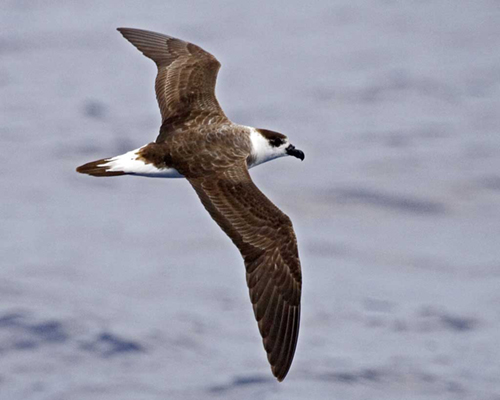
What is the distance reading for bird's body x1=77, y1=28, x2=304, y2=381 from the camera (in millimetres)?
11016

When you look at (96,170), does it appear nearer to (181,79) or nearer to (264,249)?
(264,249)

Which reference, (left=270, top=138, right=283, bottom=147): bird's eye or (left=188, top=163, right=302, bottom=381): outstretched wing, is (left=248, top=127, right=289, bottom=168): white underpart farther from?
(left=188, top=163, right=302, bottom=381): outstretched wing

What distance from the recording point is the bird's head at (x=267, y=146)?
486 inches

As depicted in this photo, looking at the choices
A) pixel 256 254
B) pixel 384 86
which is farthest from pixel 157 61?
pixel 384 86

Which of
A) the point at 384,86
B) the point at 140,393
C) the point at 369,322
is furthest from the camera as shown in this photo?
the point at 384,86

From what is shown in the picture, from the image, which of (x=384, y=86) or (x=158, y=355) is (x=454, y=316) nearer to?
(x=158, y=355)

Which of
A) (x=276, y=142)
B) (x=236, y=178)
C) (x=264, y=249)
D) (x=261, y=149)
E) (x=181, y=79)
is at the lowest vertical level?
(x=264, y=249)

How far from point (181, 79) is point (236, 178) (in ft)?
6.76

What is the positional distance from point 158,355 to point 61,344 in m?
1.17

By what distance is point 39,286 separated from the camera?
15648 mm

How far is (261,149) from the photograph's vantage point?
1241cm

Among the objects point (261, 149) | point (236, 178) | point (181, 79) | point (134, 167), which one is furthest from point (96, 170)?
point (181, 79)

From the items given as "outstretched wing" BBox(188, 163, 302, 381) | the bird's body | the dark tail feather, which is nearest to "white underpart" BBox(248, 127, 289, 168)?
the bird's body

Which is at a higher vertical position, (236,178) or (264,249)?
(236,178)
